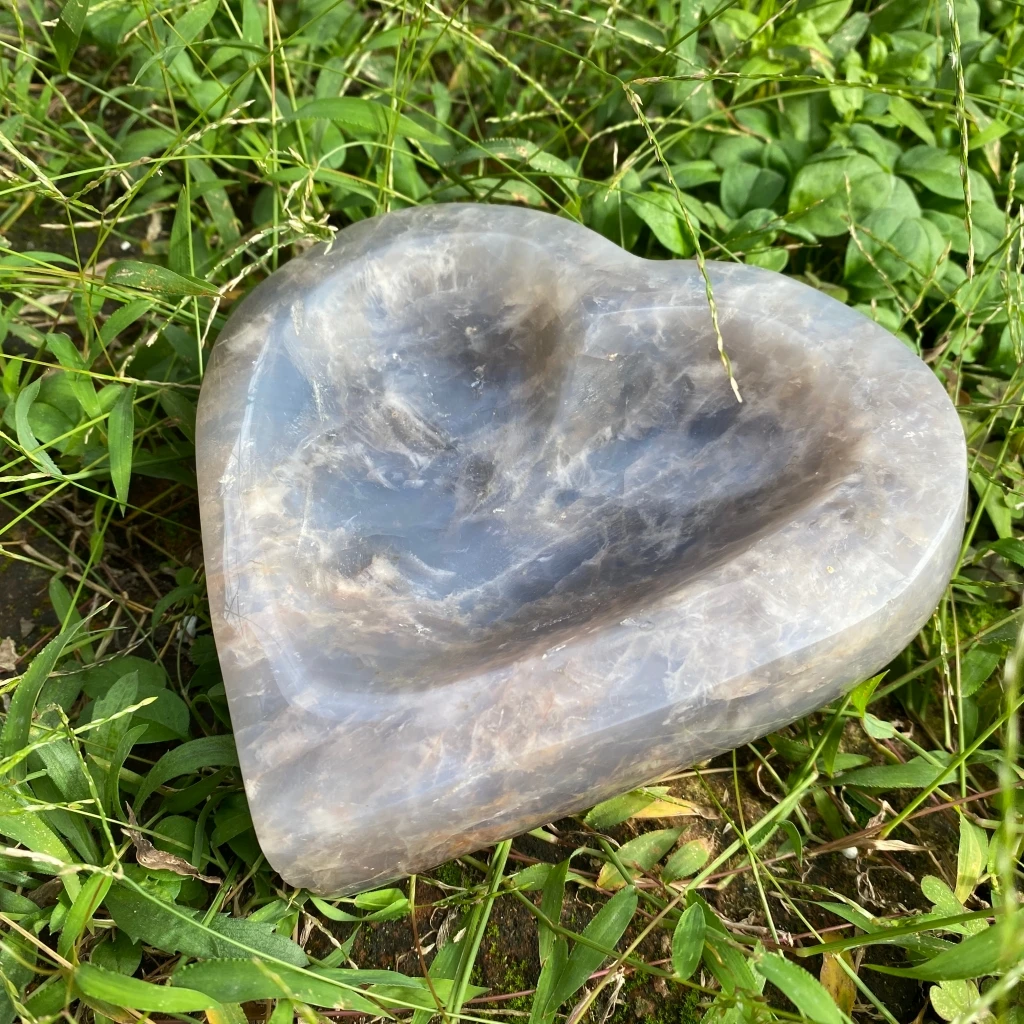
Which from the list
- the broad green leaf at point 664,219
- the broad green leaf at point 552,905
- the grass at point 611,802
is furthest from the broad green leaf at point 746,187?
the broad green leaf at point 552,905

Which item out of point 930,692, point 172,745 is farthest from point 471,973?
point 930,692

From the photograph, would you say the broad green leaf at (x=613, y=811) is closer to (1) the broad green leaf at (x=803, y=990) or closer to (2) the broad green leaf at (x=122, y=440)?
(1) the broad green leaf at (x=803, y=990)

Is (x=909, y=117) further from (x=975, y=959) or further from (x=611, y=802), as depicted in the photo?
(x=975, y=959)

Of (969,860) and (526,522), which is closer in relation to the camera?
(969,860)

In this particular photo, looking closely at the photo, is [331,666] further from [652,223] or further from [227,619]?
[652,223]

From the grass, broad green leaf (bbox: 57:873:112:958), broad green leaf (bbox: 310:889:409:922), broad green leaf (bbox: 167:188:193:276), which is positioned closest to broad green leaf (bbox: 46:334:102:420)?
the grass

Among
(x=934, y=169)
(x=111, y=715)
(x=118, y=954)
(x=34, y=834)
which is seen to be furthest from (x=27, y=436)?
(x=934, y=169)
